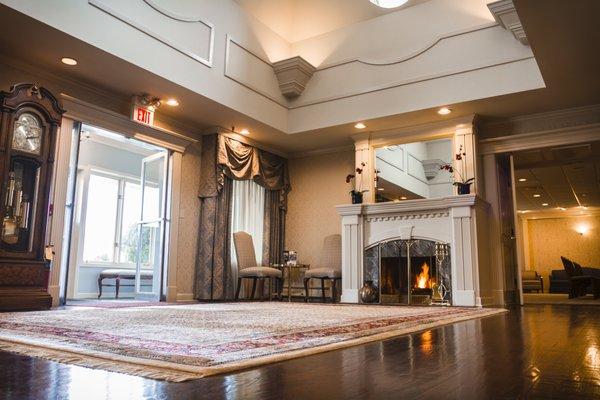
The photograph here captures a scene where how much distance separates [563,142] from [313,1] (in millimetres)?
3668

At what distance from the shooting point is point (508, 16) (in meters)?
5.03

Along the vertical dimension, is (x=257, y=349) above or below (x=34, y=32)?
below

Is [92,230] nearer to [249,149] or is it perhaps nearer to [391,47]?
[249,149]

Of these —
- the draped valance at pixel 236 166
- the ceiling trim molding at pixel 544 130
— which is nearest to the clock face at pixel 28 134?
the draped valance at pixel 236 166

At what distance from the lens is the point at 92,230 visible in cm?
783

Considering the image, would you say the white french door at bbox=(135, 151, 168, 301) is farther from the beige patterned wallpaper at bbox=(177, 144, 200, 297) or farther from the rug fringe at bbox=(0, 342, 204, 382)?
the rug fringe at bbox=(0, 342, 204, 382)

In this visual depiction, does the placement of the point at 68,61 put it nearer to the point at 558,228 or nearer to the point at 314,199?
the point at 314,199

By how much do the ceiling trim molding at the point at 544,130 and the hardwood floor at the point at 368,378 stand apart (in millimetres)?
4717

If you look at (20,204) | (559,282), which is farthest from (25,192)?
(559,282)

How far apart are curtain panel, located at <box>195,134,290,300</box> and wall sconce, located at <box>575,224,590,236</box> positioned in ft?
36.4

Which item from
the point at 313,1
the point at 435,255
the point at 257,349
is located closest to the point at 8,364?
the point at 257,349

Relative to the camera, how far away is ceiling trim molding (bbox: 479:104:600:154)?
5.61 m

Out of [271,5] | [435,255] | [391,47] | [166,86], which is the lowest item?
[435,255]

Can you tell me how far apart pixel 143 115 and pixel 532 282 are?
11121 mm
